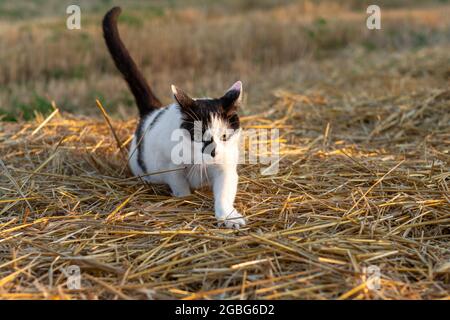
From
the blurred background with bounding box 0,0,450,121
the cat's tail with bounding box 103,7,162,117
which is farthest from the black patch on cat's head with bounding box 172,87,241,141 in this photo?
the blurred background with bounding box 0,0,450,121

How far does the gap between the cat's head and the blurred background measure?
8.65 feet

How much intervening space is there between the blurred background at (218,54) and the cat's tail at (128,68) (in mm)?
1797

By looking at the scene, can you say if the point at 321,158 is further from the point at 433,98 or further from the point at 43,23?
the point at 43,23

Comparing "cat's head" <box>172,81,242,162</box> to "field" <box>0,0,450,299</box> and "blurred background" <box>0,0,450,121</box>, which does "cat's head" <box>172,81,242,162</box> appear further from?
"blurred background" <box>0,0,450,121</box>

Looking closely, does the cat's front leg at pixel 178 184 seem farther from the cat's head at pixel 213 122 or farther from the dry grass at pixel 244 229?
the cat's head at pixel 213 122

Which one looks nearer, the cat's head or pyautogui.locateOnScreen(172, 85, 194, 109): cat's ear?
the cat's head

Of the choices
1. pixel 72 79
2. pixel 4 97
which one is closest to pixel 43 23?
pixel 72 79

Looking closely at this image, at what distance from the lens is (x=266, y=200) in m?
3.47

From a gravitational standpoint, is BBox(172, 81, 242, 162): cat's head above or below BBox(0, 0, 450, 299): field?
above

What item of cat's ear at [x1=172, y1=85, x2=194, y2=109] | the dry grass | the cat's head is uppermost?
cat's ear at [x1=172, y1=85, x2=194, y2=109]

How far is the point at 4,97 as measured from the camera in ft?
25.0

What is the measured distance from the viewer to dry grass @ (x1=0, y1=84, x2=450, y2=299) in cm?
254

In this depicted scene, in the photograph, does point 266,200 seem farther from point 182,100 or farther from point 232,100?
point 182,100
